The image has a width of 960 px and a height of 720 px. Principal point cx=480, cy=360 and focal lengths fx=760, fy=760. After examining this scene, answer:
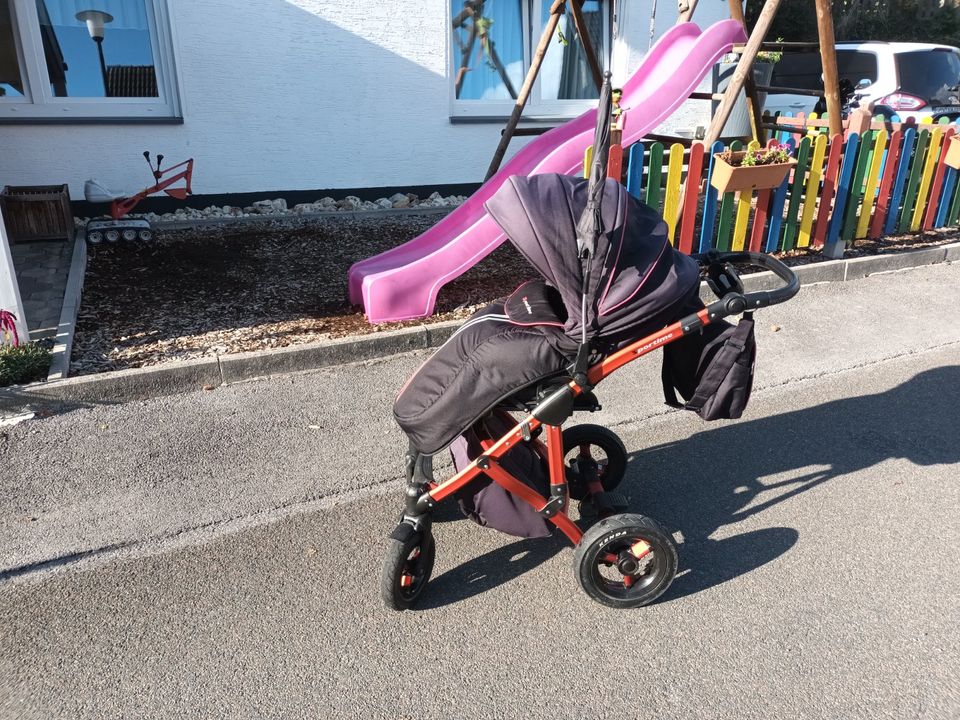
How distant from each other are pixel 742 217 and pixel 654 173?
3.36ft

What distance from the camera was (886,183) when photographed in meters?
7.40

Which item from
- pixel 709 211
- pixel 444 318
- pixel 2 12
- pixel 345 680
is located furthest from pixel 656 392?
pixel 2 12

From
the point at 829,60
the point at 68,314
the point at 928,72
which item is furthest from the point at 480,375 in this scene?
the point at 928,72

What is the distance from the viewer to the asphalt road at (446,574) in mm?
2607

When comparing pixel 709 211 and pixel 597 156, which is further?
pixel 709 211

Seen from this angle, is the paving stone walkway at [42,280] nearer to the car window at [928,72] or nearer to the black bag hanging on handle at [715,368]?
the black bag hanging on handle at [715,368]

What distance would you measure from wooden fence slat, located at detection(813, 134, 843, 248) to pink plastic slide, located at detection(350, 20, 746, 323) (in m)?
1.29

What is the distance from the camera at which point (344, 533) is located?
3465 mm

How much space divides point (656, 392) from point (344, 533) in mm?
2325

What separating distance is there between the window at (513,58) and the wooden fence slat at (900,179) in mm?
3941

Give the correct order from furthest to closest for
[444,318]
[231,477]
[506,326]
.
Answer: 1. [444,318]
2. [231,477]
3. [506,326]

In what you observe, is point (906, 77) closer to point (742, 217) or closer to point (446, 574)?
point (742, 217)

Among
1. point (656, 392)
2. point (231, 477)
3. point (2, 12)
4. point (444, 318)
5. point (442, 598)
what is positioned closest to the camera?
point (442, 598)

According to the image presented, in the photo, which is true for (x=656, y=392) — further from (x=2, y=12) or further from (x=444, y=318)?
(x=2, y=12)
